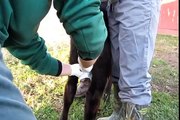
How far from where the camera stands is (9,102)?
787 millimetres

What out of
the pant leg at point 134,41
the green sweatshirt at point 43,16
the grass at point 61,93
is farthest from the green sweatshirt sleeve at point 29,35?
the grass at point 61,93

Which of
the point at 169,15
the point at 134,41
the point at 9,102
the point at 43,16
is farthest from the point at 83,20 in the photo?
the point at 169,15

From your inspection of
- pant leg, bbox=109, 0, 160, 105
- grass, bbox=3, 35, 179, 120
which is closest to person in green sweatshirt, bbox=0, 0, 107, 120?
pant leg, bbox=109, 0, 160, 105

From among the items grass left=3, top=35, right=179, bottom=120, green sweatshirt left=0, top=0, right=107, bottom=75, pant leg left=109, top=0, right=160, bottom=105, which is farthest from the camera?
grass left=3, top=35, right=179, bottom=120

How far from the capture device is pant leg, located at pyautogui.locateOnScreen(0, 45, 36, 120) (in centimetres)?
77

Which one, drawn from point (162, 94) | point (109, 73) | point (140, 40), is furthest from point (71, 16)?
point (162, 94)

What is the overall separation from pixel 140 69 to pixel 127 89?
0.50 ft

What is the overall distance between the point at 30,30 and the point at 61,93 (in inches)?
83.1

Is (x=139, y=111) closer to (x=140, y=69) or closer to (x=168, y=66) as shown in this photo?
(x=140, y=69)

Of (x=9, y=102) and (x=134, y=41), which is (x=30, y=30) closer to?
(x=9, y=102)

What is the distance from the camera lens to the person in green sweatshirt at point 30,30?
808 millimetres

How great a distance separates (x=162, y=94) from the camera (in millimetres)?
3152

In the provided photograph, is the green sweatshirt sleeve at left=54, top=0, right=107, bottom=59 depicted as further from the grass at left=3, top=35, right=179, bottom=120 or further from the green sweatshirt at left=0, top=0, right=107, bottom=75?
the grass at left=3, top=35, right=179, bottom=120

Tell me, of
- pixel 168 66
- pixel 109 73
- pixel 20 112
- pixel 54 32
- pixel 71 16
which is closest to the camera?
pixel 20 112
